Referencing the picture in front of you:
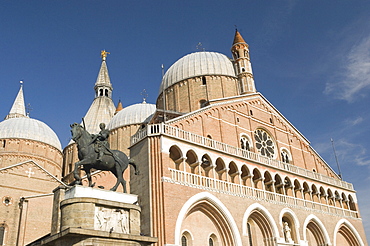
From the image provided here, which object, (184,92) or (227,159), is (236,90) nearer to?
(184,92)

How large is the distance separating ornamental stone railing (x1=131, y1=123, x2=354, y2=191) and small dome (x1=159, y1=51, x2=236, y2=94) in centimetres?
963

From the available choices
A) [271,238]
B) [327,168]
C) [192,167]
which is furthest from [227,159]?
[327,168]

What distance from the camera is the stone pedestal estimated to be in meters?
12.2

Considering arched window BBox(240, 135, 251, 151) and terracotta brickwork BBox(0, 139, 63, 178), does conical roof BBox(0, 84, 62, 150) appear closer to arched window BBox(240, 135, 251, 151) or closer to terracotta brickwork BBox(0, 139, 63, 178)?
terracotta brickwork BBox(0, 139, 63, 178)

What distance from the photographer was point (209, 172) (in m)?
23.9

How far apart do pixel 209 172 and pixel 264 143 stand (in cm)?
785

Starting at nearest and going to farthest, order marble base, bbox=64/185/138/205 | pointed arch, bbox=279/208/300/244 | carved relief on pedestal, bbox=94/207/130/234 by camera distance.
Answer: carved relief on pedestal, bbox=94/207/130/234 → marble base, bbox=64/185/138/205 → pointed arch, bbox=279/208/300/244

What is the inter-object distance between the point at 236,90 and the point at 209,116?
814 centimetres

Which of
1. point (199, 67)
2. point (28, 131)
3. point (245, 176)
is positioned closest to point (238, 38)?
point (199, 67)

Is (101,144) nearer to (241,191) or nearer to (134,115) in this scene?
(241,191)

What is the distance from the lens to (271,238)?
2536cm

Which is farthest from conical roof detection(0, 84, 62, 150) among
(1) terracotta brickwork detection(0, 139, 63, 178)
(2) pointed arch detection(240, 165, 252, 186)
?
(2) pointed arch detection(240, 165, 252, 186)

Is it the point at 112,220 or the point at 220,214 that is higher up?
the point at 220,214

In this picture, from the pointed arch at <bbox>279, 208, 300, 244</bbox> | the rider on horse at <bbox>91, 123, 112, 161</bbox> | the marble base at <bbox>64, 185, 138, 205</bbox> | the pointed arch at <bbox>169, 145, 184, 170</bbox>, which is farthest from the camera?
the pointed arch at <bbox>279, 208, 300, 244</bbox>
